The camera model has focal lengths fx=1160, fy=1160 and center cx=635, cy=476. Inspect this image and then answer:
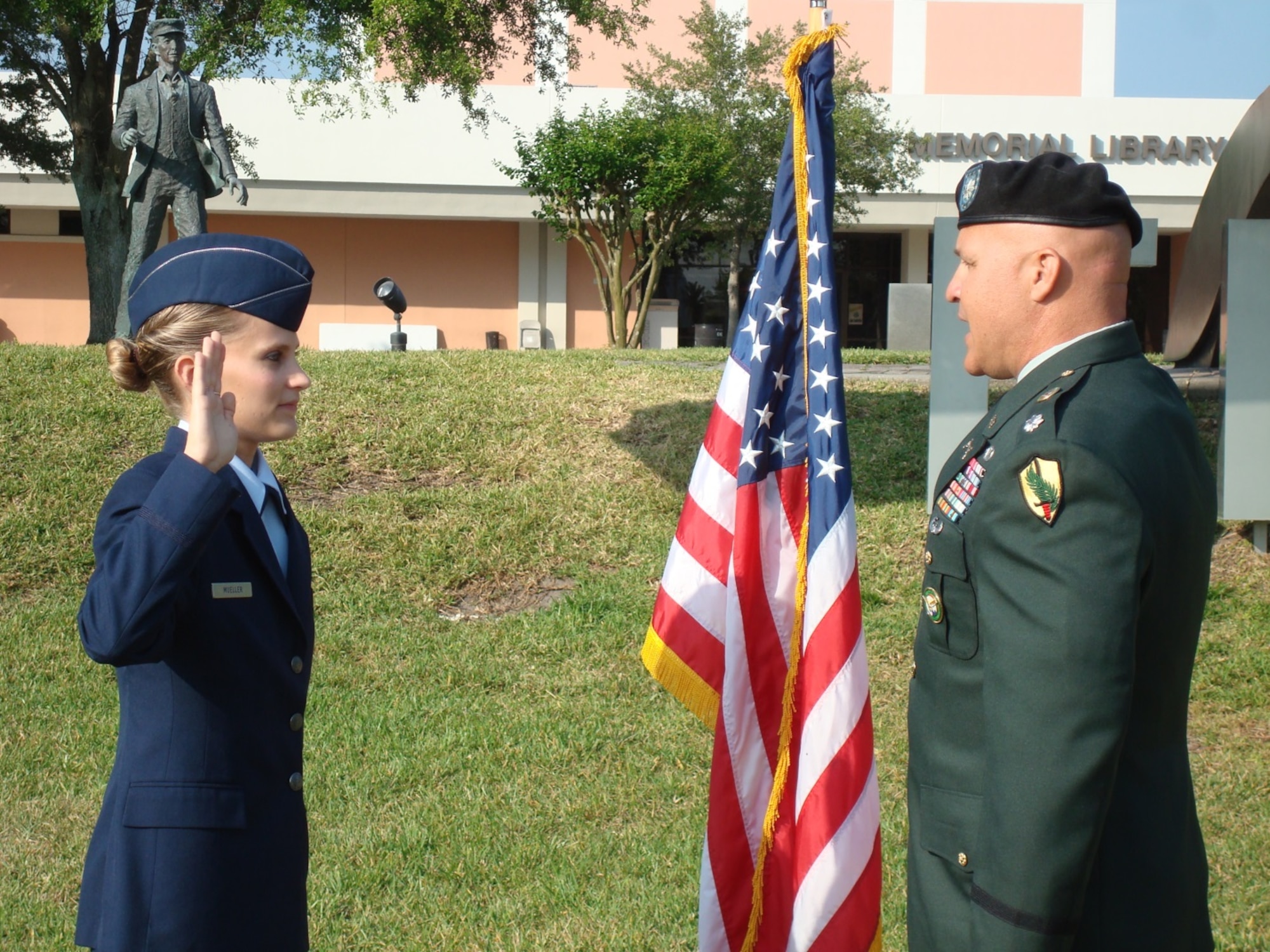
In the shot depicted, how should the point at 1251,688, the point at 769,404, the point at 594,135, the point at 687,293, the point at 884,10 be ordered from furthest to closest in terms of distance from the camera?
the point at 884,10 < the point at 687,293 < the point at 594,135 < the point at 1251,688 < the point at 769,404

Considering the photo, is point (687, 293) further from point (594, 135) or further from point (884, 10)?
point (594, 135)

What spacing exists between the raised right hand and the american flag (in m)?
1.50

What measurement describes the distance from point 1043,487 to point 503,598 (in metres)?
5.00

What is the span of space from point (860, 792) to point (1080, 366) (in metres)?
1.28

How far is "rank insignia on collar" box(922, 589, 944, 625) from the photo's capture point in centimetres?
184

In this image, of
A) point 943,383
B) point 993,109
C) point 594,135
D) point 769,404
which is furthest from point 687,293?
point 769,404

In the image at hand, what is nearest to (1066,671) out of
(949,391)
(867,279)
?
(949,391)

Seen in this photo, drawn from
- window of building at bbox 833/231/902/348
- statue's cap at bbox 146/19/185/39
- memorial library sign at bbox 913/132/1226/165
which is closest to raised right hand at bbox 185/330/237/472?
statue's cap at bbox 146/19/185/39

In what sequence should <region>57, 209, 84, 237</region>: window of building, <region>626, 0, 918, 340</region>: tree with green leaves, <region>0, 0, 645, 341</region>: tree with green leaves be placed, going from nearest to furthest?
<region>0, 0, 645, 341</region>: tree with green leaves, <region>626, 0, 918, 340</region>: tree with green leaves, <region>57, 209, 84, 237</region>: window of building

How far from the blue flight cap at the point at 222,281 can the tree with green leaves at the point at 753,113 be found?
19.2 m

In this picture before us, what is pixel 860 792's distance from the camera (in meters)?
2.67

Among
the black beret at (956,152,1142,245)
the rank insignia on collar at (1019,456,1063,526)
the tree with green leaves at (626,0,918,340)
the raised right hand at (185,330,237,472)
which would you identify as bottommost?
the rank insignia on collar at (1019,456,1063,526)

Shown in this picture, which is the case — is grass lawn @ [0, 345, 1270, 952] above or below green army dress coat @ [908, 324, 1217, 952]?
below

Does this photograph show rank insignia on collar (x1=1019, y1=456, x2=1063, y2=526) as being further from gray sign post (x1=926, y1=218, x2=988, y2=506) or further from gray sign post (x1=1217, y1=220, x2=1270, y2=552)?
gray sign post (x1=1217, y1=220, x2=1270, y2=552)
